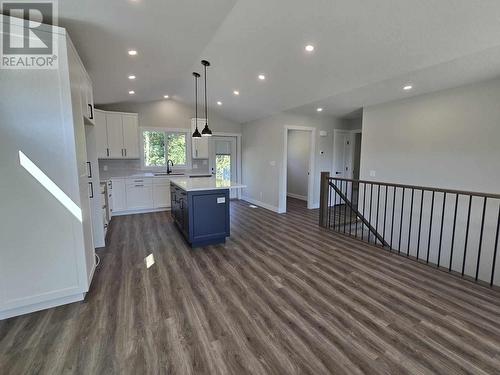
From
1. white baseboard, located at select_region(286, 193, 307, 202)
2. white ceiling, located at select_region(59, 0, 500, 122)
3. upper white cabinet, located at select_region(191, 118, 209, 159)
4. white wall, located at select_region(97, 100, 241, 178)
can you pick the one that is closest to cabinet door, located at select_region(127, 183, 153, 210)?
white wall, located at select_region(97, 100, 241, 178)

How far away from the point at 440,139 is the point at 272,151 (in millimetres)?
3499

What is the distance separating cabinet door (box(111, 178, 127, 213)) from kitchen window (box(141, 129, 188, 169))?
0.93 m

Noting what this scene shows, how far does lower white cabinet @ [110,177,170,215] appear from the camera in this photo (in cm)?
569

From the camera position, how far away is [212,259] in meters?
3.36

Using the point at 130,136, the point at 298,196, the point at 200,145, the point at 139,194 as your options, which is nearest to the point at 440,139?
the point at 298,196

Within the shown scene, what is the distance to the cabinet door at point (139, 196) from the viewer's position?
5.83 metres

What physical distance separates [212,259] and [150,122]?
471 centimetres

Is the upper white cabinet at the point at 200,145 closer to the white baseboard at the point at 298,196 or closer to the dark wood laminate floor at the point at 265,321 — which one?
the white baseboard at the point at 298,196

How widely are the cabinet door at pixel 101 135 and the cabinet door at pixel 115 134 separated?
8 cm

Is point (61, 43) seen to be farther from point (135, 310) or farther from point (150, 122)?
point (150, 122)

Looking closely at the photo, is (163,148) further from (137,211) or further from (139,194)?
(137,211)

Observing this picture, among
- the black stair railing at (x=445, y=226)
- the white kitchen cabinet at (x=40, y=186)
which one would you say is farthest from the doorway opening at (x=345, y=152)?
the white kitchen cabinet at (x=40, y=186)

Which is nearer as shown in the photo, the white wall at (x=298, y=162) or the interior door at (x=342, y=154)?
the interior door at (x=342, y=154)

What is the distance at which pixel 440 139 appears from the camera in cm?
396
